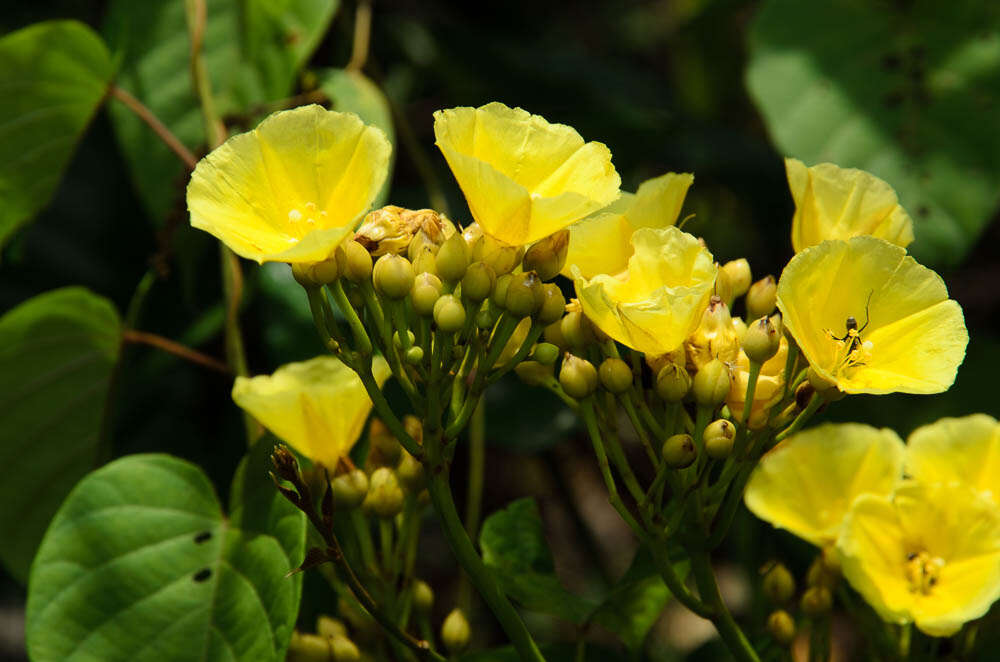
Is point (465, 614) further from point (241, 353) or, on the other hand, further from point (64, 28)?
point (64, 28)

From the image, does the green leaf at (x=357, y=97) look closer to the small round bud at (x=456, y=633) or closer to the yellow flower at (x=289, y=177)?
the yellow flower at (x=289, y=177)

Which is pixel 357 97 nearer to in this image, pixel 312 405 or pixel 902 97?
pixel 312 405

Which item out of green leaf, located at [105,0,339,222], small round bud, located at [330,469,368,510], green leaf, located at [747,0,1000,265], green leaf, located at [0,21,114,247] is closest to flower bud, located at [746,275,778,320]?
small round bud, located at [330,469,368,510]

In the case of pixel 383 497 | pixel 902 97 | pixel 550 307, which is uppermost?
pixel 550 307

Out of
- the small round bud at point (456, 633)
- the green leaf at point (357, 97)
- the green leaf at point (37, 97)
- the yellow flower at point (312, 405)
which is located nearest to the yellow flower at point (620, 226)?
the yellow flower at point (312, 405)

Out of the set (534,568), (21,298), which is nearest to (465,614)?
(534,568)

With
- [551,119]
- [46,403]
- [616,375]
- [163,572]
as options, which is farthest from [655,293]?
[551,119]
